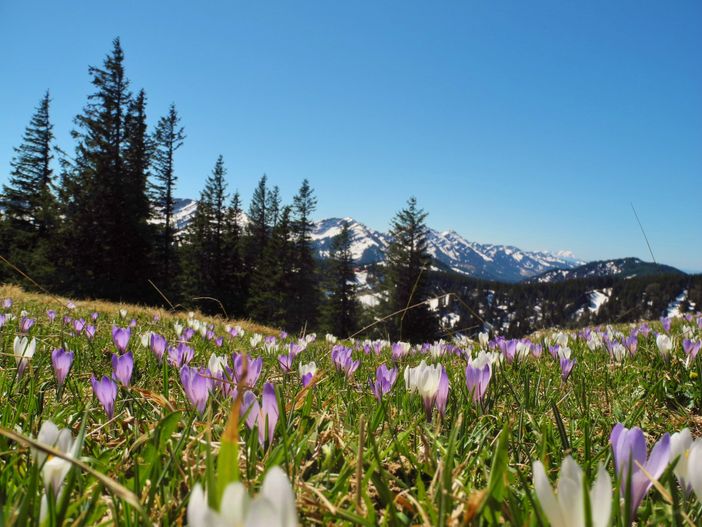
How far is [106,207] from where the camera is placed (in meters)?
32.8

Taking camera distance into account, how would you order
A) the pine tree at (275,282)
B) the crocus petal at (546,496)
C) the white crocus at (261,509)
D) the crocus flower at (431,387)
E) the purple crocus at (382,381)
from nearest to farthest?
the white crocus at (261,509) → the crocus petal at (546,496) → the crocus flower at (431,387) → the purple crocus at (382,381) → the pine tree at (275,282)

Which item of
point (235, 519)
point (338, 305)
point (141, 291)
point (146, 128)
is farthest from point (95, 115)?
point (235, 519)

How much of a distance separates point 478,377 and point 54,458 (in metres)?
1.42

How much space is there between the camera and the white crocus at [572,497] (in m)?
0.62

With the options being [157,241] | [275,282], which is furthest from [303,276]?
[157,241]

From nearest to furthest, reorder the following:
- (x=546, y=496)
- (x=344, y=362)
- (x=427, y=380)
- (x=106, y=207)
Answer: (x=546, y=496) < (x=427, y=380) < (x=344, y=362) < (x=106, y=207)

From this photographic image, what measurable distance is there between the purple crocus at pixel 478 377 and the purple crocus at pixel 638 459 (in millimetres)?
810

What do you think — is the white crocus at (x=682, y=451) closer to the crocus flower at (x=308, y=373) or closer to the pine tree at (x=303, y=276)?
the crocus flower at (x=308, y=373)

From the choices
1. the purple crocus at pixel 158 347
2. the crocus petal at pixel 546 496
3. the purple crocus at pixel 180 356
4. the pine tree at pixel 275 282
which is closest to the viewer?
the crocus petal at pixel 546 496

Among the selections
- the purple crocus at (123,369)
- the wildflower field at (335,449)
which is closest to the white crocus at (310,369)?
the wildflower field at (335,449)

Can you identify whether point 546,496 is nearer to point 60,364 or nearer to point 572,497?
point 572,497

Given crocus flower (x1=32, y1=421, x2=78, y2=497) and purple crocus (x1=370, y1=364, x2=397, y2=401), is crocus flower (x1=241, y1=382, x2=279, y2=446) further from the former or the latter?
purple crocus (x1=370, y1=364, x2=397, y2=401)

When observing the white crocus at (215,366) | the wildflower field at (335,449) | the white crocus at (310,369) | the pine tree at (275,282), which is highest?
the pine tree at (275,282)

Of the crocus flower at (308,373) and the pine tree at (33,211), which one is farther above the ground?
the pine tree at (33,211)
